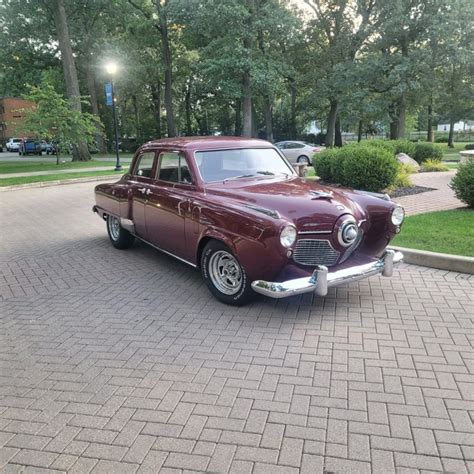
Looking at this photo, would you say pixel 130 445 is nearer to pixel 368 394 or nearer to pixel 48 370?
pixel 48 370

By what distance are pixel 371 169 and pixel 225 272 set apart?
715 cm

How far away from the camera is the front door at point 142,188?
6129mm

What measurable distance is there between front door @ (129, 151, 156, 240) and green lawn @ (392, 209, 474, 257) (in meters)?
3.71

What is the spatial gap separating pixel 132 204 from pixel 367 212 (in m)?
3.38

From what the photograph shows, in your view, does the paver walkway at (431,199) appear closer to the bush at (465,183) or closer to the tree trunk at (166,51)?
the bush at (465,183)

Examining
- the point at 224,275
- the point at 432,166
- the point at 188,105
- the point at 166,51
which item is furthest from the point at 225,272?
the point at 188,105

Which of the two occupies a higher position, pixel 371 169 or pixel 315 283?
pixel 371 169

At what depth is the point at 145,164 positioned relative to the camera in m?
6.43

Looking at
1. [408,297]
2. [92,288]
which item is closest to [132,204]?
[92,288]

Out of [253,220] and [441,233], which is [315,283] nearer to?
[253,220]

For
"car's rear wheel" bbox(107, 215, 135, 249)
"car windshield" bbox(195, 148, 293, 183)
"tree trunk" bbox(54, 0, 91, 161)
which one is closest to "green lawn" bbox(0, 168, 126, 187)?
"tree trunk" bbox(54, 0, 91, 161)

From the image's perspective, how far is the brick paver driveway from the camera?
2.58m

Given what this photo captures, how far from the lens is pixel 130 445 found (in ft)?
8.72

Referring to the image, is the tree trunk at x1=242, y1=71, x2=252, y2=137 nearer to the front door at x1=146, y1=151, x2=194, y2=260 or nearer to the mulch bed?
the mulch bed
